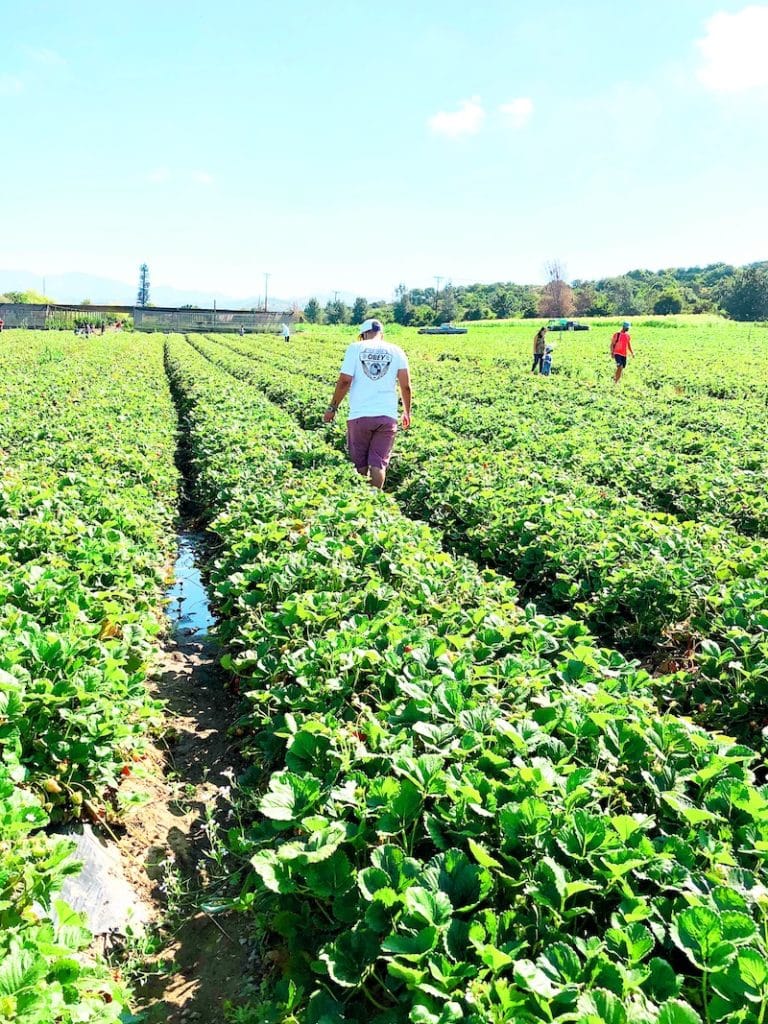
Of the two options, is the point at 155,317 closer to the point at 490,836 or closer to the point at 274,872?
the point at 274,872

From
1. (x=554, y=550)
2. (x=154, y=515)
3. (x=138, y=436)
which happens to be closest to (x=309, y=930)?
(x=554, y=550)

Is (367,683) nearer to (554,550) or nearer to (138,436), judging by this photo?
(554,550)

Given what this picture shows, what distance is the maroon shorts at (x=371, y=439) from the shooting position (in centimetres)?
808

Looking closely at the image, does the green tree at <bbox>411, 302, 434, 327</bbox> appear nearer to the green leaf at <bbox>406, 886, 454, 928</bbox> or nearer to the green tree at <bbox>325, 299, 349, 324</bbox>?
the green tree at <bbox>325, 299, 349, 324</bbox>

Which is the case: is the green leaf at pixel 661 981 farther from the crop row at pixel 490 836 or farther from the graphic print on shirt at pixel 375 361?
the graphic print on shirt at pixel 375 361

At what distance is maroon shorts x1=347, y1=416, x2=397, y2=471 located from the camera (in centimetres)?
808

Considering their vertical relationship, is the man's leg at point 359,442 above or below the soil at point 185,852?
above

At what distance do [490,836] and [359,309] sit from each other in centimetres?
10637

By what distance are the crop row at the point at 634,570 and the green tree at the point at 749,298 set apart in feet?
294

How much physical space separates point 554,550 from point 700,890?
3.98 metres

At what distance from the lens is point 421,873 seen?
202 cm

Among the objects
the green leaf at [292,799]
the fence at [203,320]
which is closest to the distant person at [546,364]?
the green leaf at [292,799]

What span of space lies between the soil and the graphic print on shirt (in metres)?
3.98

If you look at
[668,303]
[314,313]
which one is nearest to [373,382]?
[668,303]
